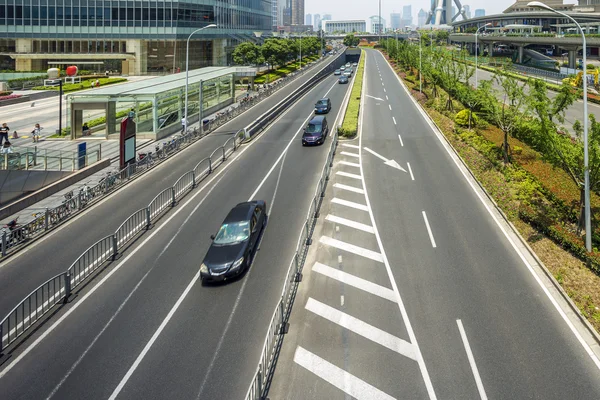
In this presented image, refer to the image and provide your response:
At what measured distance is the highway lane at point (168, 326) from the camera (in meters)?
11.6

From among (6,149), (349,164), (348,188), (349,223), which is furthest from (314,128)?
(6,149)

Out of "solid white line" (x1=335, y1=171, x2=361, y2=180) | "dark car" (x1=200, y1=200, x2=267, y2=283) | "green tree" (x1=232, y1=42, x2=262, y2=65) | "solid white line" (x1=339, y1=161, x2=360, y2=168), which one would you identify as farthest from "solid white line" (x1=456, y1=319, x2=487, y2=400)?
"green tree" (x1=232, y1=42, x2=262, y2=65)

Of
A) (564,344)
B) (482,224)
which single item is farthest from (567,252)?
(564,344)

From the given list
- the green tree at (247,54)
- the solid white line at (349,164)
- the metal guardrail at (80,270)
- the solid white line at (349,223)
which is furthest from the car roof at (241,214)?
the green tree at (247,54)

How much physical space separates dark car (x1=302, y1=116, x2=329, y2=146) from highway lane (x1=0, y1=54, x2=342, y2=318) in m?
8.01

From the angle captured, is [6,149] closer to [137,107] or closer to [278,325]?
[137,107]

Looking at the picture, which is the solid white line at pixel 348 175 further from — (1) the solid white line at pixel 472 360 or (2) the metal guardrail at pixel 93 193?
(1) the solid white line at pixel 472 360

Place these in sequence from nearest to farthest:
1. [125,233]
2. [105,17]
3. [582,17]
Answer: [125,233] → [105,17] → [582,17]

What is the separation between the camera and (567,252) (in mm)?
17906

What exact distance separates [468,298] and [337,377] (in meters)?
5.93

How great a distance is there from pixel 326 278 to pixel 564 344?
7.77m

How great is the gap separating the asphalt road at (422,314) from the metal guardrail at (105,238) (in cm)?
186

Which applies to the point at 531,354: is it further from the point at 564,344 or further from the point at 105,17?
the point at 105,17

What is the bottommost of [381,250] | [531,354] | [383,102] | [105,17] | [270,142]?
[531,354]
